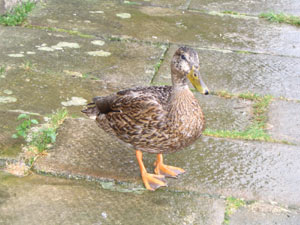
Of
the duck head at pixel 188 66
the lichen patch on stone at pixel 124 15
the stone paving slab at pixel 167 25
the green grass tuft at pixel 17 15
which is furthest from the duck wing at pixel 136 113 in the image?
the lichen patch on stone at pixel 124 15

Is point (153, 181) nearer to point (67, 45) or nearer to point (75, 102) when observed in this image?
point (75, 102)

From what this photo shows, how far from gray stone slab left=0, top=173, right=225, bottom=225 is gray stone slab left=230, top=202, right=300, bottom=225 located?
0.42 ft

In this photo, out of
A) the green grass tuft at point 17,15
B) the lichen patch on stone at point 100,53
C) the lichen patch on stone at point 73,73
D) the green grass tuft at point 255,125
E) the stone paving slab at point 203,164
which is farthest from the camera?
the green grass tuft at point 17,15

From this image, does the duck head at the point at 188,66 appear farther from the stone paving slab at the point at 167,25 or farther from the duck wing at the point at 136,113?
the stone paving slab at the point at 167,25

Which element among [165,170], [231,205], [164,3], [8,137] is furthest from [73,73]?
[164,3]

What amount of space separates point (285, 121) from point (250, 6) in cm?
345

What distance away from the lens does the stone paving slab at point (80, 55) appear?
4848 mm

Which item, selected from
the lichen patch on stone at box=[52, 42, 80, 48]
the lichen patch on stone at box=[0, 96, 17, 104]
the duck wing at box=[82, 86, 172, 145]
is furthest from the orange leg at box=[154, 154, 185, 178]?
the lichen patch on stone at box=[52, 42, 80, 48]

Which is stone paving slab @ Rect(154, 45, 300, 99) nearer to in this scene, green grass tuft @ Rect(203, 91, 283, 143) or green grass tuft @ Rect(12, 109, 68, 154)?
green grass tuft @ Rect(203, 91, 283, 143)

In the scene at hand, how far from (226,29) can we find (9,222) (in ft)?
14.0

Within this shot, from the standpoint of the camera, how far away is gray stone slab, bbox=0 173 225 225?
298 centimetres

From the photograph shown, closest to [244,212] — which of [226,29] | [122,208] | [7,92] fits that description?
[122,208]

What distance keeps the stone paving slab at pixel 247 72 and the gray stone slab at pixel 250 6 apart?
1.67 meters

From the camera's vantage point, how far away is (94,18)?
6188mm
